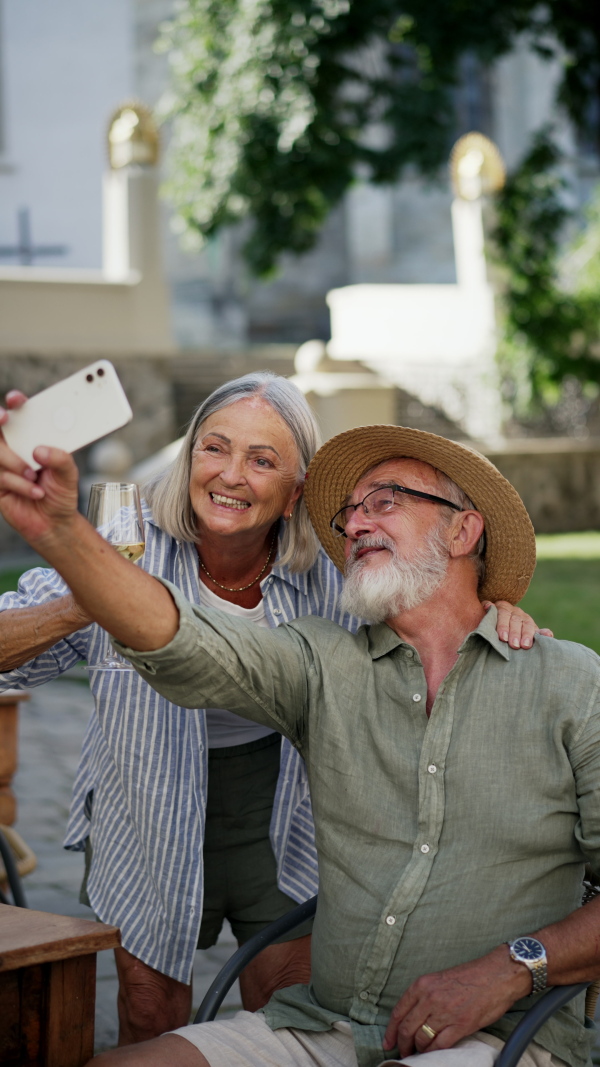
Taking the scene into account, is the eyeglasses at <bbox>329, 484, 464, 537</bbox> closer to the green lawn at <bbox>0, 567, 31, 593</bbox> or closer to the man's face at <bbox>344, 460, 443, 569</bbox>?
the man's face at <bbox>344, 460, 443, 569</bbox>

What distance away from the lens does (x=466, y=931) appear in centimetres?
247

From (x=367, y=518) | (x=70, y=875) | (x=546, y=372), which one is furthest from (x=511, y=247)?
(x=367, y=518)

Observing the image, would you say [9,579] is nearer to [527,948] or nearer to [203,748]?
[203,748]

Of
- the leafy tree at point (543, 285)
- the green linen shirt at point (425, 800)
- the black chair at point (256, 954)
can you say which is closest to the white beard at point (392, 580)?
the green linen shirt at point (425, 800)

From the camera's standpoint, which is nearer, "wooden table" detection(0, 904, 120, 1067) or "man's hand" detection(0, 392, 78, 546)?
"man's hand" detection(0, 392, 78, 546)

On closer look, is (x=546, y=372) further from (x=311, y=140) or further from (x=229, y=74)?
(x=229, y=74)

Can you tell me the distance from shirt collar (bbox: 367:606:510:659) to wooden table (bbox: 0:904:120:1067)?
2.94ft

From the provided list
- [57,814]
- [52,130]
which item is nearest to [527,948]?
[57,814]

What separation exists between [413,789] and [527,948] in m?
0.39

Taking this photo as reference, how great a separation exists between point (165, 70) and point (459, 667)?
875 inches

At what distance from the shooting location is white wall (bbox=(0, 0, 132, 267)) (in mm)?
18078

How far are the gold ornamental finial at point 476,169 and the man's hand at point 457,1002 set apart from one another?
1537 cm

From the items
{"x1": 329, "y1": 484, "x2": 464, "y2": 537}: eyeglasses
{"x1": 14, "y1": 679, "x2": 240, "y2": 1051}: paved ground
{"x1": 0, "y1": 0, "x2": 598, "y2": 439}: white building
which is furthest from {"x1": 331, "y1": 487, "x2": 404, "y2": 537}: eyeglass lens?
{"x1": 0, "y1": 0, "x2": 598, "y2": 439}: white building

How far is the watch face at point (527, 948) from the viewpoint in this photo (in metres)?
2.37
